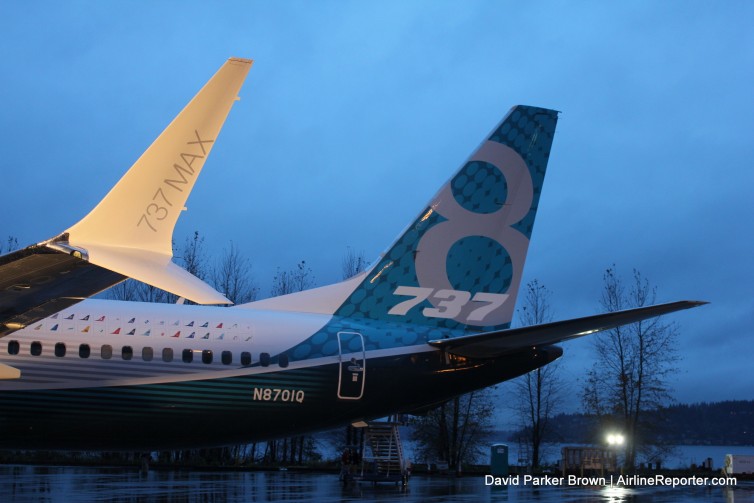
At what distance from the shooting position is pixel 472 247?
19297 mm

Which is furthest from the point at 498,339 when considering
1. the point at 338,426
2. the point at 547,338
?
the point at 338,426

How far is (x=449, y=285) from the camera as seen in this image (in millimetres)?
18922

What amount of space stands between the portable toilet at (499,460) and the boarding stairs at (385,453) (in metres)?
9.93

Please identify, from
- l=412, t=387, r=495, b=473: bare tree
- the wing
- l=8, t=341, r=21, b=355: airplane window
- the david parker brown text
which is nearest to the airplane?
l=8, t=341, r=21, b=355: airplane window

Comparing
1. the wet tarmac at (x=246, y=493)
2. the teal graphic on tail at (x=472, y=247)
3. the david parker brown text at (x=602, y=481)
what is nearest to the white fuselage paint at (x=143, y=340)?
the teal graphic on tail at (x=472, y=247)

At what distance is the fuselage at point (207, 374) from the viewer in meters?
14.8

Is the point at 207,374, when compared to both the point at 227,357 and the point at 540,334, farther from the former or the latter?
the point at 540,334

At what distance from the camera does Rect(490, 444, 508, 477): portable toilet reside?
114 feet

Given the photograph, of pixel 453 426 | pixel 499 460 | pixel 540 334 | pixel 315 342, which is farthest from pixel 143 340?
pixel 453 426

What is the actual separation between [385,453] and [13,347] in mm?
13615

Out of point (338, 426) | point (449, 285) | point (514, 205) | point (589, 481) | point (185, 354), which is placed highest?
point (514, 205)

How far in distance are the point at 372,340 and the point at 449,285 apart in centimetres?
264

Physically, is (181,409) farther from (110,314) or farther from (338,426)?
(338,426)

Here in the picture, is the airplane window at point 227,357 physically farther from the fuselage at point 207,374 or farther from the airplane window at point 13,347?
the airplane window at point 13,347
